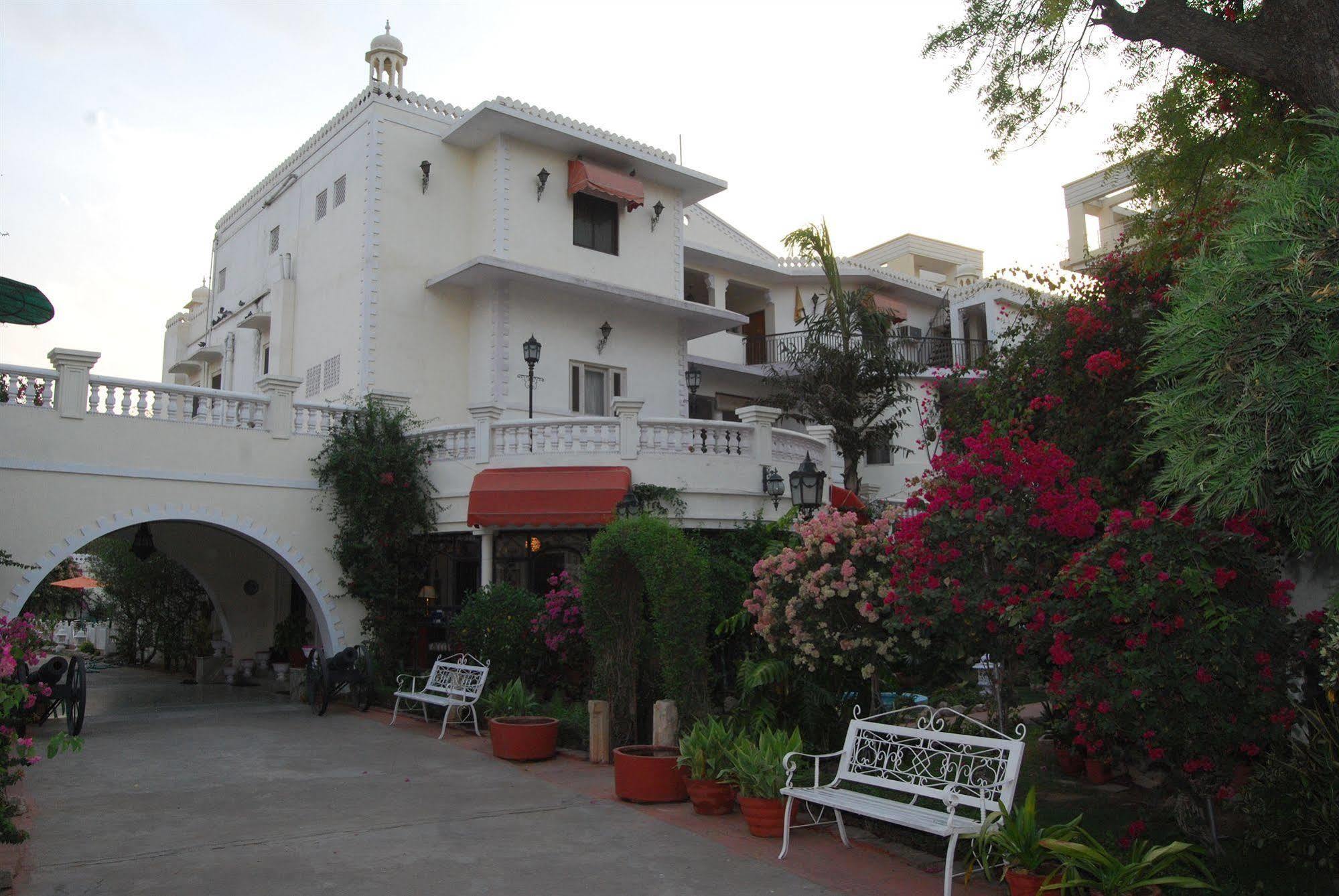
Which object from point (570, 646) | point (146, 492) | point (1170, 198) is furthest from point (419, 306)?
point (1170, 198)

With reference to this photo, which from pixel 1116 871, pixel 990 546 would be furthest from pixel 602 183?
pixel 1116 871

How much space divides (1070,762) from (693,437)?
297 inches

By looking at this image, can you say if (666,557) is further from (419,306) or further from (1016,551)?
(419,306)

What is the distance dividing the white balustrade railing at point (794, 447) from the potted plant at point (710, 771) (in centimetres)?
829

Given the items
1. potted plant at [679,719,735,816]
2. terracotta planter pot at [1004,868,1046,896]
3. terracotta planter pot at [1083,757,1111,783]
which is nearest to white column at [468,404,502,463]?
potted plant at [679,719,735,816]

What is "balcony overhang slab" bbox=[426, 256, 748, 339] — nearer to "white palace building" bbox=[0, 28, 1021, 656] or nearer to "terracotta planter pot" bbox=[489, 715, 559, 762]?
"white palace building" bbox=[0, 28, 1021, 656]

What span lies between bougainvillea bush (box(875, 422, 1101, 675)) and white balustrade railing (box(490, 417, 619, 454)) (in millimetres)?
8234

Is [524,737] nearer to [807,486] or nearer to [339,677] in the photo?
[807,486]

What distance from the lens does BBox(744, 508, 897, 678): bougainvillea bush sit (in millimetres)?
7770

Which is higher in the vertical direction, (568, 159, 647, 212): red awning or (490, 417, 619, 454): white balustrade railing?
(568, 159, 647, 212): red awning

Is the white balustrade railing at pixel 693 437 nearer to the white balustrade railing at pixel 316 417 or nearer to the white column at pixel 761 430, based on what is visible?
the white column at pixel 761 430

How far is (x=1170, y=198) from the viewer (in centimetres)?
1095

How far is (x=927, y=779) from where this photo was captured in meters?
6.86

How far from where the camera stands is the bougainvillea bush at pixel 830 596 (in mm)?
7770
